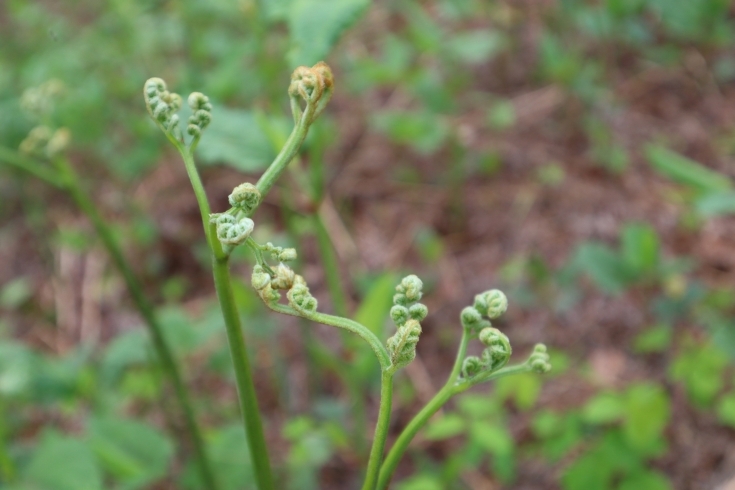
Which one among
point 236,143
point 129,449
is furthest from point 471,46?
point 129,449

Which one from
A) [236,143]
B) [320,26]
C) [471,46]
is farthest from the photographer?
[471,46]

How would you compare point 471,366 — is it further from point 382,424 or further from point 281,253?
point 281,253

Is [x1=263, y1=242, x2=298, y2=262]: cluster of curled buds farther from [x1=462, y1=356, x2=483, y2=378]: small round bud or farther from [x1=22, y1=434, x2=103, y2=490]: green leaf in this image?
[x1=22, y1=434, x2=103, y2=490]: green leaf

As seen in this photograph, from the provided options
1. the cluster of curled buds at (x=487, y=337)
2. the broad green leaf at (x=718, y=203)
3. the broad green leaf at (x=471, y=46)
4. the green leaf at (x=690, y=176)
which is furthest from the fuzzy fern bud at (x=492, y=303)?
the broad green leaf at (x=471, y=46)

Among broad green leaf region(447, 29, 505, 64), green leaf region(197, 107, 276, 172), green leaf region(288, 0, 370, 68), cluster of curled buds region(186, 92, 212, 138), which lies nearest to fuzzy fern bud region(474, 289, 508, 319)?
cluster of curled buds region(186, 92, 212, 138)

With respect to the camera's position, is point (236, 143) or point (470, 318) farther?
point (236, 143)
